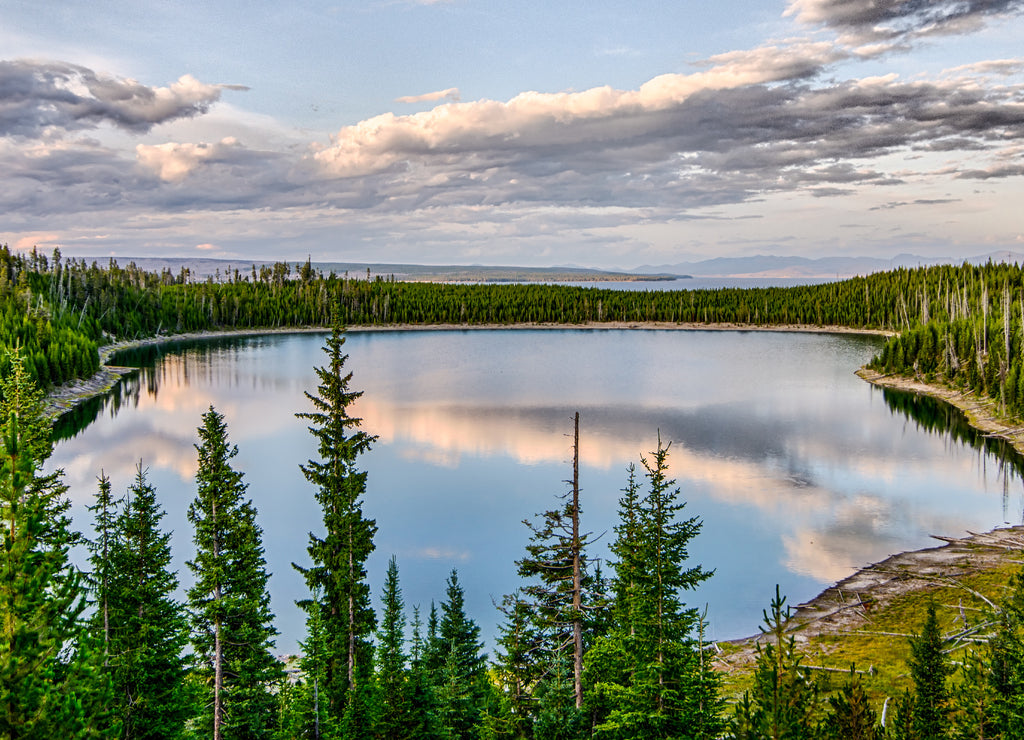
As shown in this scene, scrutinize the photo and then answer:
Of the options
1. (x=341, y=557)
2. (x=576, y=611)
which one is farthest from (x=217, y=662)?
(x=576, y=611)

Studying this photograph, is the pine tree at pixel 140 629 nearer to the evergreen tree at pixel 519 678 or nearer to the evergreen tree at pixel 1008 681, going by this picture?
the evergreen tree at pixel 519 678

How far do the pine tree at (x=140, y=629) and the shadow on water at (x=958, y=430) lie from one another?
46262 millimetres

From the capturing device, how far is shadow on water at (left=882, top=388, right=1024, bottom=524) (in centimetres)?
5578

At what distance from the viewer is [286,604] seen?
3469cm

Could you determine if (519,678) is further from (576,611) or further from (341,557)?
(341,557)

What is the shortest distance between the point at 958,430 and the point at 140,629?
246 feet

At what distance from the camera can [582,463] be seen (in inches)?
2234

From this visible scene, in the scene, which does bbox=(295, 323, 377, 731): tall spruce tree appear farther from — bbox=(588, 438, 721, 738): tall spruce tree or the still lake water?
bbox=(588, 438, 721, 738): tall spruce tree

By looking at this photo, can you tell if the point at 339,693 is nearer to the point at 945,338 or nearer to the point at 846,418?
the point at 846,418

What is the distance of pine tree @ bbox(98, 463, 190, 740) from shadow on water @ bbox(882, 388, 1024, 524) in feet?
152

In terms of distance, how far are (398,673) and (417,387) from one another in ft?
257

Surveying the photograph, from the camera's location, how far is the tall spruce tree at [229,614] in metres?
20.3

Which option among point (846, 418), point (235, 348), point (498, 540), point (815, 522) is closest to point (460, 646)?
point (498, 540)

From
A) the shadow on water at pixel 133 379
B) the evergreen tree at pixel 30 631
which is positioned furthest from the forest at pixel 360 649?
the shadow on water at pixel 133 379
